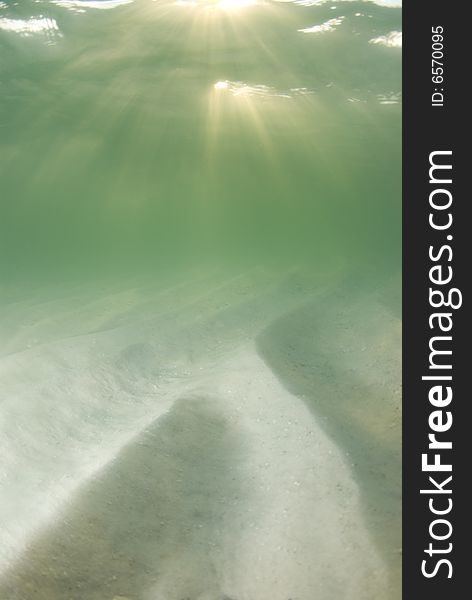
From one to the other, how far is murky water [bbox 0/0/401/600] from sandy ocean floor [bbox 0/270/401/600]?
2 centimetres

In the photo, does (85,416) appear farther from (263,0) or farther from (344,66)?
(344,66)

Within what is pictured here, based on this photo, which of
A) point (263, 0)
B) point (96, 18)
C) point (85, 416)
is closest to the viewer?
point (85, 416)

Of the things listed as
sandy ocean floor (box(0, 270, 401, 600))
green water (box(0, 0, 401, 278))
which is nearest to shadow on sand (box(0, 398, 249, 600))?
sandy ocean floor (box(0, 270, 401, 600))

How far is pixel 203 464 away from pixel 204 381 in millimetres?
1426

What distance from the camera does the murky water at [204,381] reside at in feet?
10.5

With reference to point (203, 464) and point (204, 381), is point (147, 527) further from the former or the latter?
point (204, 381)

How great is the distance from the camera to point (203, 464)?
161 inches

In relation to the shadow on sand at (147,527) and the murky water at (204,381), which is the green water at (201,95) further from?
the shadow on sand at (147,527)

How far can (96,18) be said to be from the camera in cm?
1013

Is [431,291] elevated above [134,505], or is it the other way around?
[431,291]

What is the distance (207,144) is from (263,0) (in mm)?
15939

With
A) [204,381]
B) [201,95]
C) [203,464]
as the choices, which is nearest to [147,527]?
[203,464]

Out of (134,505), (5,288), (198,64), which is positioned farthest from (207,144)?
(134,505)

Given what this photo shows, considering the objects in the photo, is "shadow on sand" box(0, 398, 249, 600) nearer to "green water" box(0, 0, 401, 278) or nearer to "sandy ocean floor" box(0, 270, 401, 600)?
"sandy ocean floor" box(0, 270, 401, 600)
